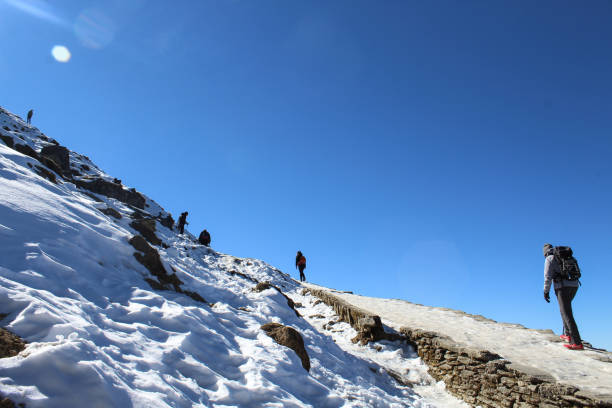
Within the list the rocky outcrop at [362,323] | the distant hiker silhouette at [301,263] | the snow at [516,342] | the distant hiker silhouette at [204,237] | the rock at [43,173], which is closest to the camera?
the snow at [516,342]

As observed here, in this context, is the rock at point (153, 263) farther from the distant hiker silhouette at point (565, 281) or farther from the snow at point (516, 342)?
the distant hiker silhouette at point (565, 281)

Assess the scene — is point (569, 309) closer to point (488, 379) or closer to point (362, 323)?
point (488, 379)

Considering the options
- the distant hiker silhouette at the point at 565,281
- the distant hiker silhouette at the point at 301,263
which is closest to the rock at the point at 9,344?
the distant hiker silhouette at the point at 565,281

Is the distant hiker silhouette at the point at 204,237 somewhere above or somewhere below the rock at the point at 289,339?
above

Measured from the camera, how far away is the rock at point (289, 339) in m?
6.25

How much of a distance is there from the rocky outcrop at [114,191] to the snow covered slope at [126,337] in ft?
78.4

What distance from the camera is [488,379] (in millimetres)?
7605

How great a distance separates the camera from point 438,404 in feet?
24.9

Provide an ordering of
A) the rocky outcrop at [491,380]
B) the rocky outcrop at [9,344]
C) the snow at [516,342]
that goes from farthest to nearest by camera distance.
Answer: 1. the snow at [516,342]
2. the rocky outcrop at [491,380]
3. the rocky outcrop at [9,344]

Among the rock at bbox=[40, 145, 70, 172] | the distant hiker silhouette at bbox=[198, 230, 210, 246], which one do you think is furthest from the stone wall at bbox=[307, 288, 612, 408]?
the rock at bbox=[40, 145, 70, 172]

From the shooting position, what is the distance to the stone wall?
623 cm

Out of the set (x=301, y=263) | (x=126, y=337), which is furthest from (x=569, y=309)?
(x=301, y=263)

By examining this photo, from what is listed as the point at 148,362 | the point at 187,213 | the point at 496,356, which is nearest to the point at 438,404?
the point at 496,356

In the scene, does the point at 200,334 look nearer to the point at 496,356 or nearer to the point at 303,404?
the point at 303,404
